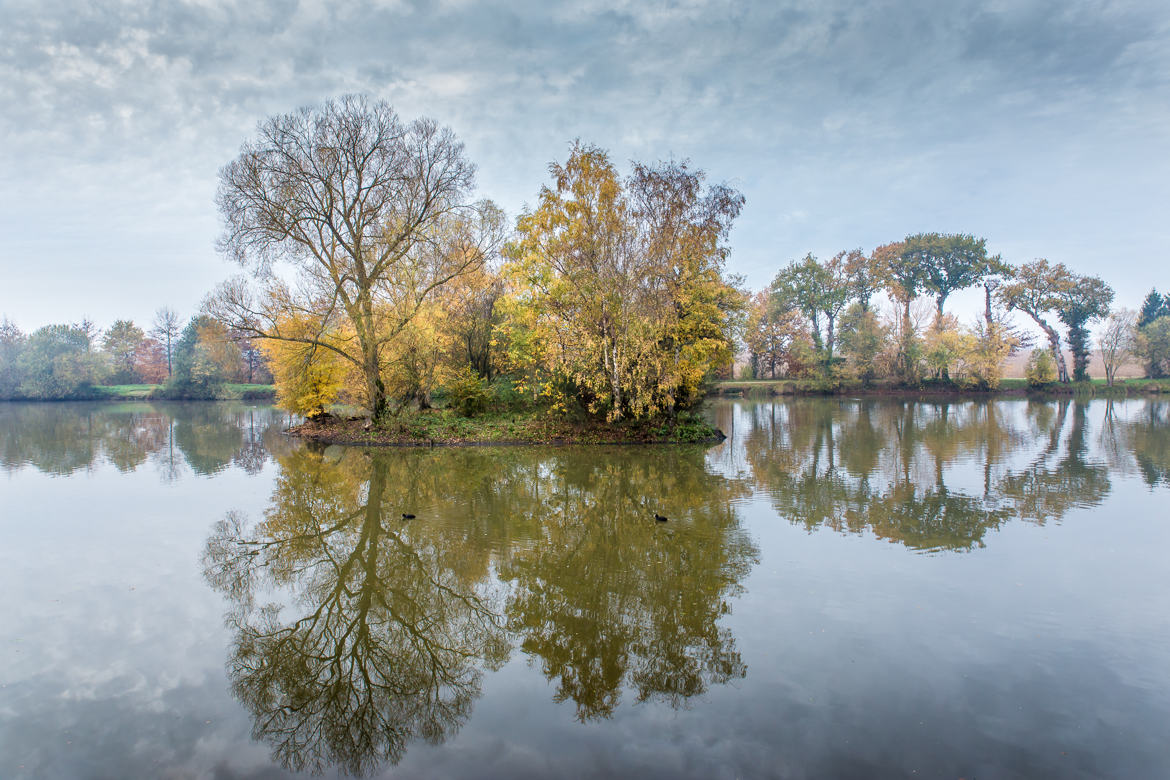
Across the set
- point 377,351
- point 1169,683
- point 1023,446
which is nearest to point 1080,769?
point 1169,683

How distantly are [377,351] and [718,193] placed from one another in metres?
13.9

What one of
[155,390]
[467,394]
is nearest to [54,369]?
[155,390]

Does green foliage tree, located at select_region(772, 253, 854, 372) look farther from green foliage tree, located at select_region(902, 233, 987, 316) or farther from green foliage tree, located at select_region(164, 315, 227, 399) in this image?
green foliage tree, located at select_region(164, 315, 227, 399)

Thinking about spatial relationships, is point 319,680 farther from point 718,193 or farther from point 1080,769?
point 718,193

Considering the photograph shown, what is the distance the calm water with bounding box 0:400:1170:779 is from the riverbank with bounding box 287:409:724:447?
773cm

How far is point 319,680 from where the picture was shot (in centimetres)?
511

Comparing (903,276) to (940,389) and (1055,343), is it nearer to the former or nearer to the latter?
(940,389)

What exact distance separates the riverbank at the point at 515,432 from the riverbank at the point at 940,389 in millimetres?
28034

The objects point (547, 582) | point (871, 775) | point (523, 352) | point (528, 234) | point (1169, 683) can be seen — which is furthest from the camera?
point (523, 352)

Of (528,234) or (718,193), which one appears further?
(528,234)

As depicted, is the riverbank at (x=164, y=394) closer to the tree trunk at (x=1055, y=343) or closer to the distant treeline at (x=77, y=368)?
the distant treeline at (x=77, y=368)

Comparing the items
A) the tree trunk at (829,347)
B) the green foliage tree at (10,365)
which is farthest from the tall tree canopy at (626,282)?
the green foliage tree at (10,365)

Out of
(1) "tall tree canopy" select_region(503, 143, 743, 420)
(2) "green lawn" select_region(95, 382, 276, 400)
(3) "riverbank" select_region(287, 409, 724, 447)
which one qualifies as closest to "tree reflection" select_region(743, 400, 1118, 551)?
(3) "riverbank" select_region(287, 409, 724, 447)

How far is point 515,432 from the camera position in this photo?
21422 mm
